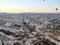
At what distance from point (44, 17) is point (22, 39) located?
608mm

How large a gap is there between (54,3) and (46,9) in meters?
0.22

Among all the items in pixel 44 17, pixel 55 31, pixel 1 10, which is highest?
pixel 1 10

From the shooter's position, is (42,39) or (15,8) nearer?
(42,39)

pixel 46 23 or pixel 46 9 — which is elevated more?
pixel 46 9

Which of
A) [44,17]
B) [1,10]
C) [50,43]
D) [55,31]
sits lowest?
[50,43]

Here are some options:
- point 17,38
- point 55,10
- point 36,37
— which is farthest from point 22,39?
point 55,10

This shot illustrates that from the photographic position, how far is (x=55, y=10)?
251 centimetres

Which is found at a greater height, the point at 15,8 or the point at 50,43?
the point at 15,8

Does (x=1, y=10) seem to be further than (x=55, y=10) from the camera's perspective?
No

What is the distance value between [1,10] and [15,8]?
10.2 inches

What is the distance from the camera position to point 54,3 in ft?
8.36

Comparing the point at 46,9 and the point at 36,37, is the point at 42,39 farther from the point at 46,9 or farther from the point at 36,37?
the point at 46,9

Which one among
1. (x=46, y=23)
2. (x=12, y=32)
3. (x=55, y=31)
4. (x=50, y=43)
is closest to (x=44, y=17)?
(x=46, y=23)

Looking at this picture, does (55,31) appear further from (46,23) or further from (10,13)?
(10,13)
